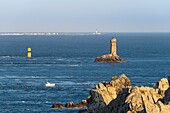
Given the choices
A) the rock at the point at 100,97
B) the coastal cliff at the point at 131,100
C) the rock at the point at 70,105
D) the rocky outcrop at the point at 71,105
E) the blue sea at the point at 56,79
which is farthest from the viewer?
the blue sea at the point at 56,79

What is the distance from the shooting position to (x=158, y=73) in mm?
160250

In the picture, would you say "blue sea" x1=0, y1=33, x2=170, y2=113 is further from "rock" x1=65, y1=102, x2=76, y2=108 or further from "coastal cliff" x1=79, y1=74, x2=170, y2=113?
"coastal cliff" x1=79, y1=74, x2=170, y2=113

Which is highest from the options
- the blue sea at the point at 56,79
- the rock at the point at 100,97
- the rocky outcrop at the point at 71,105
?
the rock at the point at 100,97

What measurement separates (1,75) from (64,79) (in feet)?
60.8

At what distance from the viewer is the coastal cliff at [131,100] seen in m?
50.4

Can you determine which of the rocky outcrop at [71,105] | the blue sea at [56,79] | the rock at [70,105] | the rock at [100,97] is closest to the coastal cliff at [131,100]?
the rock at [100,97]

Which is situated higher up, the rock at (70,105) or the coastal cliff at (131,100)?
the coastal cliff at (131,100)

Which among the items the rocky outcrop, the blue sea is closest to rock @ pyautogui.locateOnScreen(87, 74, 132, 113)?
the blue sea

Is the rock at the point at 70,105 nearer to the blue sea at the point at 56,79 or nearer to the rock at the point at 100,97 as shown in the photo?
the blue sea at the point at 56,79

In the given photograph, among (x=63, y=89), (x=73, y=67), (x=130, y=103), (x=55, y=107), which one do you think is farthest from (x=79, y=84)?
(x=130, y=103)

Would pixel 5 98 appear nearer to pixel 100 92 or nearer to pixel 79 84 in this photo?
pixel 79 84

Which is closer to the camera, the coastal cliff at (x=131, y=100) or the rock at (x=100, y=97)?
the coastal cliff at (x=131, y=100)

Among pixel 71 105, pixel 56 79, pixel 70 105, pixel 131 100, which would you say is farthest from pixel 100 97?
pixel 56 79

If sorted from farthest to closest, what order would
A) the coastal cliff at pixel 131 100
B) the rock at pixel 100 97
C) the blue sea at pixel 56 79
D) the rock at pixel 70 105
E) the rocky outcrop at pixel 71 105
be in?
the blue sea at pixel 56 79
the rock at pixel 70 105
the rocky outcrop at pixel 71 105
the rock at pixel 100 97
the coastal cliff at pixel 131 100
